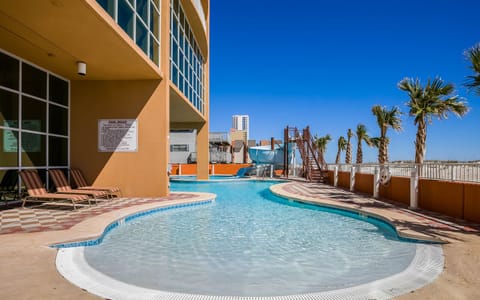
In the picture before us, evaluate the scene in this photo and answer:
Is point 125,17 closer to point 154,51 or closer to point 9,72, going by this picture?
point 154,51

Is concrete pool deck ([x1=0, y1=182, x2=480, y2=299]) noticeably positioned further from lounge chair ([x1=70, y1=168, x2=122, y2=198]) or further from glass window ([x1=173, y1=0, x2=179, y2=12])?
glass window ([x1=173, y1=0, x2=179, y2=12])

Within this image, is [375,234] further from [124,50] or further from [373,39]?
[373,39]

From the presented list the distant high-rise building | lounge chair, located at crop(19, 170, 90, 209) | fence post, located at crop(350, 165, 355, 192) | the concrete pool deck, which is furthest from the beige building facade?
the distant high-rise building

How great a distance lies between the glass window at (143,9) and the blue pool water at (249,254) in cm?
536

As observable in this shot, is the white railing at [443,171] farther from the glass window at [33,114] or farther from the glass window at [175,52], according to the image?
the glass window at [33,114]

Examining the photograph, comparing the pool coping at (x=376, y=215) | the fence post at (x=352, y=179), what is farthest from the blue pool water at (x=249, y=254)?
the fence post at (x=352, y=179)

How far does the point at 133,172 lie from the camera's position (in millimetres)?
9844

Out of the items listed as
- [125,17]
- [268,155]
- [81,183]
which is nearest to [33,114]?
[81,183]

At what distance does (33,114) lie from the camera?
8.49 m

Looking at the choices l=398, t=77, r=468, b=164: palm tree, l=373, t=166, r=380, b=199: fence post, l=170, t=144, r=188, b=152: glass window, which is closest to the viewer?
l=373, t=166, r=380, b=199: fence post

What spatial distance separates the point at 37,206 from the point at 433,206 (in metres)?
9.83

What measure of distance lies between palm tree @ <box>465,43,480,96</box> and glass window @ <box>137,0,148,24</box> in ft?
24.9

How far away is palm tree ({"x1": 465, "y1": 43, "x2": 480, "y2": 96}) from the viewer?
562 centimetres

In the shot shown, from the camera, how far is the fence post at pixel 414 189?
7914 millimetres
